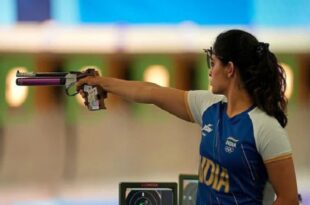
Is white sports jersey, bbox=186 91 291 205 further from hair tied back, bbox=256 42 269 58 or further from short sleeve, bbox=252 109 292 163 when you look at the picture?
hair tied back, bbox=256 42 269 58

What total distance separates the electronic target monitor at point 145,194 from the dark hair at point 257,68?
81cm

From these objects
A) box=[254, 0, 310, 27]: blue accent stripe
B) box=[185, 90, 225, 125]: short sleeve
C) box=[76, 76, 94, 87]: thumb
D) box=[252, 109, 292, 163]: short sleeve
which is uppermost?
box=[254, 0, 310, 27]: blue accent stripe

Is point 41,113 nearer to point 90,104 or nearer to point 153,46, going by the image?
point 153,46

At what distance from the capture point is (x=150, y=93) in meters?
1.50

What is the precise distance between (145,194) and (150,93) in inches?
23.1

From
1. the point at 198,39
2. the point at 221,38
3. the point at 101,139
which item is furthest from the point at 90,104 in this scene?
the point at 198,39

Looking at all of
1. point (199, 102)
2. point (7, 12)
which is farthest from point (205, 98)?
point (7, 12)

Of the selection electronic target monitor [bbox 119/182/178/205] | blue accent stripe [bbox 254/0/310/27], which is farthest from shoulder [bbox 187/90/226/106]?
blue accent stripe [bbox 254/0/310/27]

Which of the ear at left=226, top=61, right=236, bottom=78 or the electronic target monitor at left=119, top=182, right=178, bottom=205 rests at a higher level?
the ear at left=226, top=61, right=236, bottom=78

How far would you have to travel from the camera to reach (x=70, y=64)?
2.38m

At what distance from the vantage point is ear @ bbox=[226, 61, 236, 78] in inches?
48.6

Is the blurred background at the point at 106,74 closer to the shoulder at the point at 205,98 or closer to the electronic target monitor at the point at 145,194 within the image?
the electronic target monitor at the point at 145,194

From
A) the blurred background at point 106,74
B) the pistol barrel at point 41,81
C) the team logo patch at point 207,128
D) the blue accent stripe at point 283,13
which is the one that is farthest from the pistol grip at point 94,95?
the blue accent stripe at point 283,13

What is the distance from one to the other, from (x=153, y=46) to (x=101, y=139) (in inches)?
20.0
